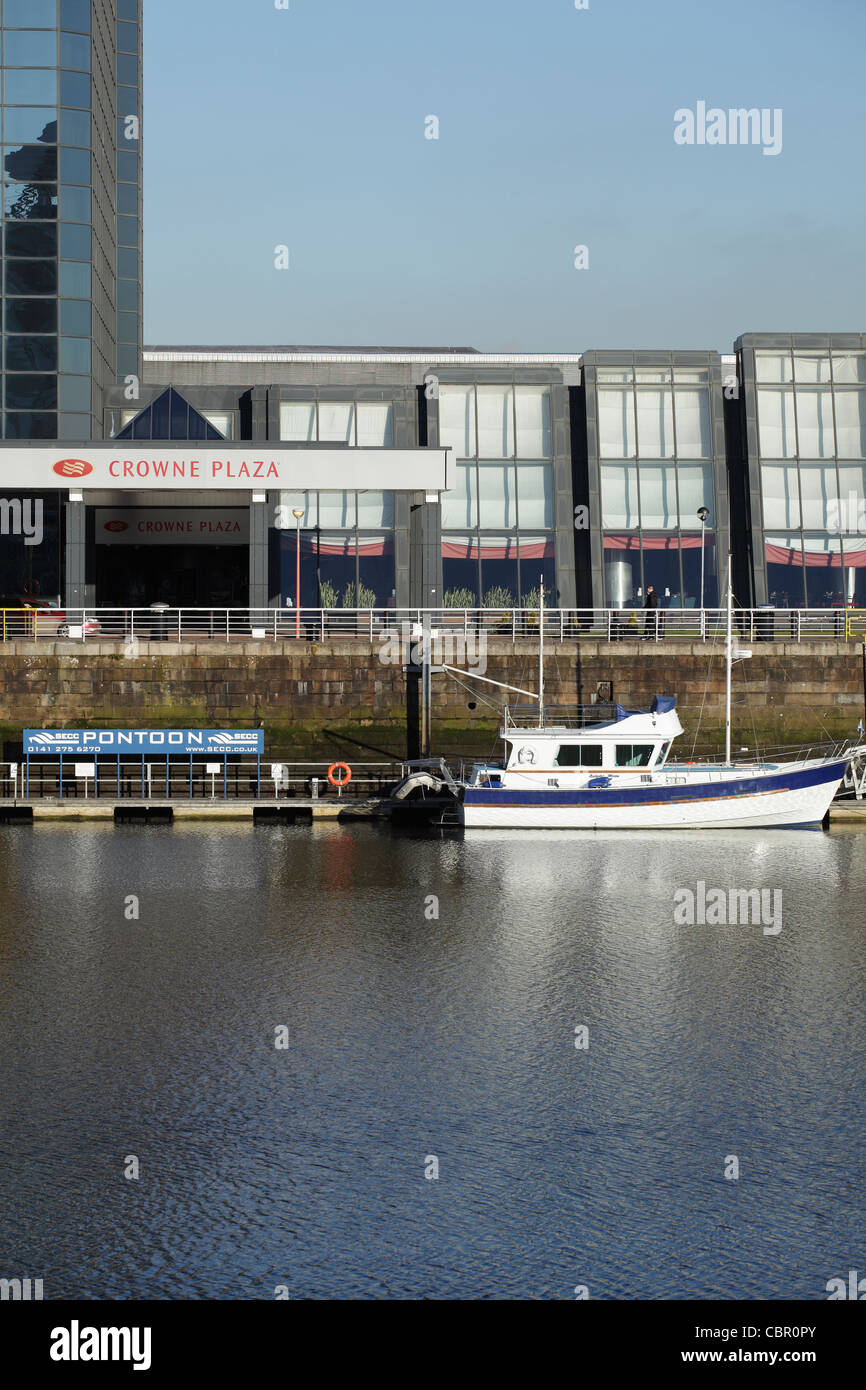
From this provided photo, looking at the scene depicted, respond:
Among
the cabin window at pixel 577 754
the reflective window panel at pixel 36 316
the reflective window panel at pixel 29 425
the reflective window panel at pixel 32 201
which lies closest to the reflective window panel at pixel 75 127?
the reflective window panel at pixel 32 201

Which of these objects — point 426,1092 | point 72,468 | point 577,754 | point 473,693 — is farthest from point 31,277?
point 426,1092

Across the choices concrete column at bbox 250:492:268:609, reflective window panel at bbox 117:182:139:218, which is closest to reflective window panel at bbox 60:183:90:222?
concrete column at bbox 250:492:268:609

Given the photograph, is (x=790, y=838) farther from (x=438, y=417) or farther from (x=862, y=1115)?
(x=438, y=417)

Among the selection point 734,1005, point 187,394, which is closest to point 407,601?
point 187,394

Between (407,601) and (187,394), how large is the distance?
1329 centimetres

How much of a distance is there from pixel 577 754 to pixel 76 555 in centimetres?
2034

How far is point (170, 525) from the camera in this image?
190ft

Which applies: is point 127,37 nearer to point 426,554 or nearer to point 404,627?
point 426,554

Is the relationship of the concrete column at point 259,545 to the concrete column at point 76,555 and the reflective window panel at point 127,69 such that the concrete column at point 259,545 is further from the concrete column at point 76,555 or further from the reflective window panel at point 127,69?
the reflective window panel at point 127,69

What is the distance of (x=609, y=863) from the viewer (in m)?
32.1

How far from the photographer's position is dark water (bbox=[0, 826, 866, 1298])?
38.8 feet

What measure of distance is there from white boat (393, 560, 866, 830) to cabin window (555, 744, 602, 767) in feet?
0.09

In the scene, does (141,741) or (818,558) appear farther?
(818,558)

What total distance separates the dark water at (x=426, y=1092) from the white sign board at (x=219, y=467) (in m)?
22.4
